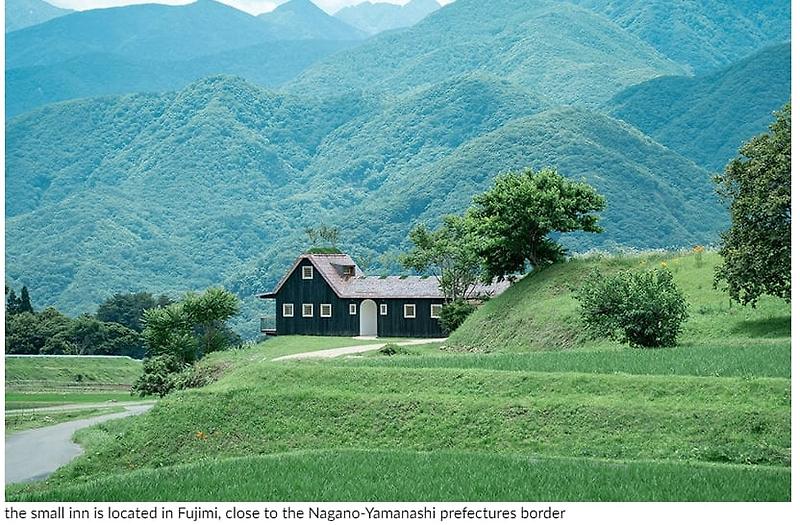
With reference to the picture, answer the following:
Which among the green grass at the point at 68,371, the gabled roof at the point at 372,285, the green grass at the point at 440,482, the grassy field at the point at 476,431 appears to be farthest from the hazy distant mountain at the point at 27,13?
the green grass at the point at 440,482

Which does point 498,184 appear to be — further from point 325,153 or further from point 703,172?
point 325,153

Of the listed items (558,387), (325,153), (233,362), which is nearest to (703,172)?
(325,153)

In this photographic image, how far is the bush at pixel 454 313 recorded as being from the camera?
1277 inches

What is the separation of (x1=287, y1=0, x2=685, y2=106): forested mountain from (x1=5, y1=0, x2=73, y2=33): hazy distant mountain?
25.4 meters

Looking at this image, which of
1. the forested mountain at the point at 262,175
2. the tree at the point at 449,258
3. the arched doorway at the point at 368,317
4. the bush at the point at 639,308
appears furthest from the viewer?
the forested mountain at the point at 262,175

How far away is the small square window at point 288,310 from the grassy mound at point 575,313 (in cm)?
1109

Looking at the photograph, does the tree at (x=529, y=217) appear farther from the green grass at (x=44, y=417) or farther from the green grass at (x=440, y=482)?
the green grass at (x=440, y=482)

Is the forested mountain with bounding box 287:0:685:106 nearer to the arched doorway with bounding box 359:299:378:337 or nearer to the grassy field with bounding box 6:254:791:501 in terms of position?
the arched doorway with bounding box 359:299:378:337

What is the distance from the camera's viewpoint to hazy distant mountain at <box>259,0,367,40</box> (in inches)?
5458

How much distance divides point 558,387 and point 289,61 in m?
121

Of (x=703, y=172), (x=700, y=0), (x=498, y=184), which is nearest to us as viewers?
(x=498, y=184)

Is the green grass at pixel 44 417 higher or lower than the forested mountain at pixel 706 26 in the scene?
lower

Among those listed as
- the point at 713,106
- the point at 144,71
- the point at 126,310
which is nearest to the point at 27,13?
the point at 144,71

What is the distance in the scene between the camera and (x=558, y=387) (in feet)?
48.7
